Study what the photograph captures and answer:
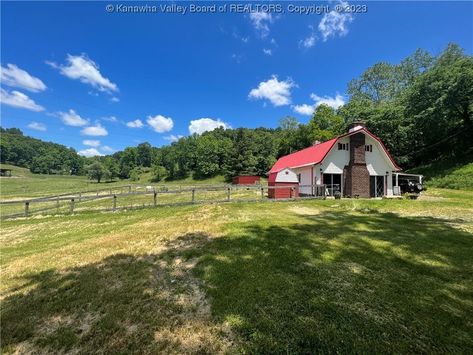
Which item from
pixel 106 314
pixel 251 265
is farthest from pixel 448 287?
pixel 106 314

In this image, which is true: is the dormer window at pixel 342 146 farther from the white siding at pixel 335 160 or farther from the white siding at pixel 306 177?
→ the white siding at pixel 306 177

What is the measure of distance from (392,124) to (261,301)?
38.2 metres

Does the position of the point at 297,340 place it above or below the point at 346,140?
below

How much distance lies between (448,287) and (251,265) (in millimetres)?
3437

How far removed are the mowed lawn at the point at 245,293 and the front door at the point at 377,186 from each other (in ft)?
50.9

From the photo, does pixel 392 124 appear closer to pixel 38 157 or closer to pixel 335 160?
pixel 335 160

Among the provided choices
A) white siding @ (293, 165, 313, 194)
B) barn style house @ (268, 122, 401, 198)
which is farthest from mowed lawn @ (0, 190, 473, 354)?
white siding @ (293, 165, 313, 194)

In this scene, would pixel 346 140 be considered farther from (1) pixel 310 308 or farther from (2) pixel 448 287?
(1) pixel 310 308

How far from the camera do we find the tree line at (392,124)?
95.8ft

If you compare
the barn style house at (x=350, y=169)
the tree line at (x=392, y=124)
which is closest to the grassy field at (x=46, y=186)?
the tree line at (x=392, y=124)

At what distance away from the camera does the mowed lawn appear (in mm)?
3242

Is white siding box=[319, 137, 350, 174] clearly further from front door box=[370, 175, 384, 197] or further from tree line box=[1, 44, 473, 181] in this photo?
tree line box=[1, 44, 473, 181]

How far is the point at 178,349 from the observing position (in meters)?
3.11

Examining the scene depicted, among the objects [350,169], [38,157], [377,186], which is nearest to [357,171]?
[350,169]
